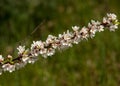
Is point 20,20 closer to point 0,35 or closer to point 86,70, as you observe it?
point 0,35

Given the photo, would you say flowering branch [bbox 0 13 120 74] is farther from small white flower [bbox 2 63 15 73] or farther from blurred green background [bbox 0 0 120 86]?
blurred green background [bbox 0 0 120 86]

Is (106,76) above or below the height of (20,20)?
below

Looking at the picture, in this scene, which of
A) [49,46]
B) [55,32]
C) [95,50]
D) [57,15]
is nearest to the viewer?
[49,46]

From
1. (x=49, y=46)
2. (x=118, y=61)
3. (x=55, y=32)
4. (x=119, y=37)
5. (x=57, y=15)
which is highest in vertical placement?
(x=57, y=15)

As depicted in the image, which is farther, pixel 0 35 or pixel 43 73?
pixel 0 35

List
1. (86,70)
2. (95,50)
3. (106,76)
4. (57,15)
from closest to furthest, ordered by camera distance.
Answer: (106,76), (86,70), (95,50), (57,15)

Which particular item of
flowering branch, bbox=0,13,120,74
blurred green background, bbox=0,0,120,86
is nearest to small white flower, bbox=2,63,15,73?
flowering branch, bbox=0,13,120,74

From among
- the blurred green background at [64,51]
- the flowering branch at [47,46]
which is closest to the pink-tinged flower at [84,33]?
the flowering branch at [47,46]

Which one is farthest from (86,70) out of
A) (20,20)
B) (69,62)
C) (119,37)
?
(20,20)
